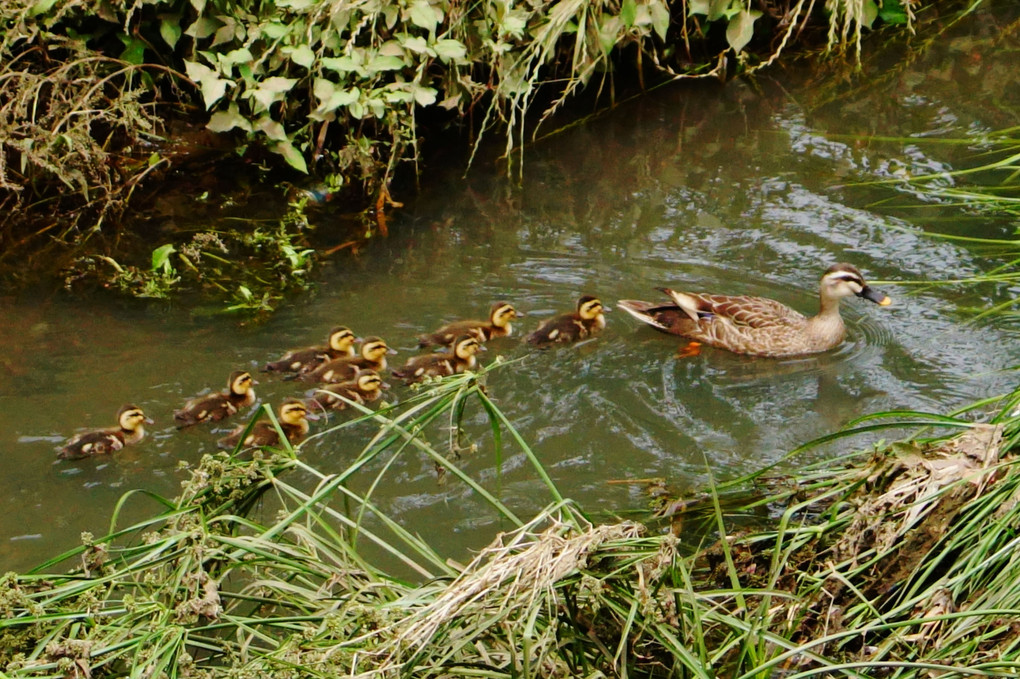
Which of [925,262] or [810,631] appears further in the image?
[925,262]

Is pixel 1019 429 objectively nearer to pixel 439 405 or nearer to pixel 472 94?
pixel 439 405

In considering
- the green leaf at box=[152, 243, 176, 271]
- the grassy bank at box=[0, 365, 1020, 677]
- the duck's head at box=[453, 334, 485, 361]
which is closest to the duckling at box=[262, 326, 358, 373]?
the duck's head at box=[453, 334, 485, 361]

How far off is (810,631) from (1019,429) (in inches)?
30.6

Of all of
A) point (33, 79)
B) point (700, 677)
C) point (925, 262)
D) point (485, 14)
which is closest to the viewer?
point (700, 677)

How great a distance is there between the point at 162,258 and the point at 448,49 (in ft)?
6.29

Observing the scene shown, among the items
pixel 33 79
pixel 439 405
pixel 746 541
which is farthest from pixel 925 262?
pixel 33 79

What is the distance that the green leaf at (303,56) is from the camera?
6.33m

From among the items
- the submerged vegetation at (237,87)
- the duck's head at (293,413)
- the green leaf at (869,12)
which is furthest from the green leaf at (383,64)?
the green leaf at (869,12)

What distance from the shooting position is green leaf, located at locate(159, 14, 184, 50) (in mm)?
6555

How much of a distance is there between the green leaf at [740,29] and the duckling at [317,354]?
339 centimetres

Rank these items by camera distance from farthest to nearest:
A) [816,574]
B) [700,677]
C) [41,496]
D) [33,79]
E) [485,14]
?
1. [485,14]
2. [33,79]
3. [41,496]
4. [816,574]
5. [700,677]

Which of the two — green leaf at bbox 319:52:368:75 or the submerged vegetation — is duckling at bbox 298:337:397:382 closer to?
the submerged vegetation

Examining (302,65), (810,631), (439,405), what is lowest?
(810,631)

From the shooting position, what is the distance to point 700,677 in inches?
96.7
